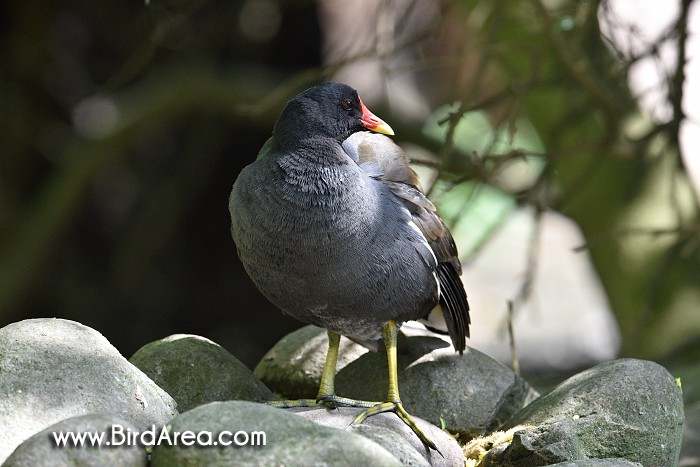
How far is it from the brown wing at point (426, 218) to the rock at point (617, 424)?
64cm

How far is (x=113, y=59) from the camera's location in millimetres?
7852

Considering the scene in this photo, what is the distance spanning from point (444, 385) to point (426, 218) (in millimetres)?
638

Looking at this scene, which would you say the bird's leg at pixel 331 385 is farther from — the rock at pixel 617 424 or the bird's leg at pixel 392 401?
the rock at pixel 617 424

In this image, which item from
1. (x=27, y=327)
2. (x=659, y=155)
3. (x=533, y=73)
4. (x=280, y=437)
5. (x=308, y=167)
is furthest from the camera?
(x=659, y=155)

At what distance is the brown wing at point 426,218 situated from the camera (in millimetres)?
3570

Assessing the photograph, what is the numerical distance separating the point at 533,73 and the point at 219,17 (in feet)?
11.5

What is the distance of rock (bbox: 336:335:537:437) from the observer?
3490 mm

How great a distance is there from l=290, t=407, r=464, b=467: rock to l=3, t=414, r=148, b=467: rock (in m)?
0.69

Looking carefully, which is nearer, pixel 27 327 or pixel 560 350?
pixel 27 327

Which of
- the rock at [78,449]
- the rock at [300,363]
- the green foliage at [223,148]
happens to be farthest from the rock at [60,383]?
the green foliage at [223,148]

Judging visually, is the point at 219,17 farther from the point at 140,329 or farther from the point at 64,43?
the point at 140,329

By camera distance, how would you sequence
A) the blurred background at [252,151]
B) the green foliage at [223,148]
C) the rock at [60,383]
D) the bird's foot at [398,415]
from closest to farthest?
the rock at [60,383]
the bird's foot at [398,415]
the green foliage at [223,148]
the blurred background at [252,151]

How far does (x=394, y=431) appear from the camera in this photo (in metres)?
2.99

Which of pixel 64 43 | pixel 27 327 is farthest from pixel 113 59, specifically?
pixel 27 327
